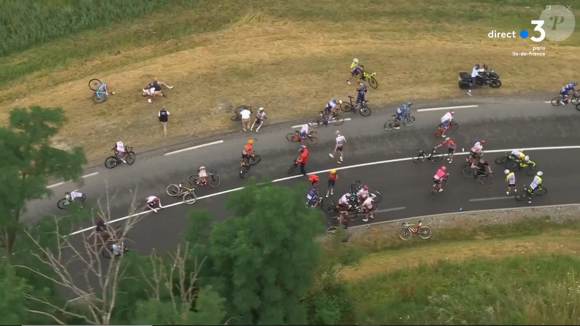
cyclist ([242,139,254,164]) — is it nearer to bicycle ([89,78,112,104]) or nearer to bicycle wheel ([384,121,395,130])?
bicycle wheel ([384,121,395,130])

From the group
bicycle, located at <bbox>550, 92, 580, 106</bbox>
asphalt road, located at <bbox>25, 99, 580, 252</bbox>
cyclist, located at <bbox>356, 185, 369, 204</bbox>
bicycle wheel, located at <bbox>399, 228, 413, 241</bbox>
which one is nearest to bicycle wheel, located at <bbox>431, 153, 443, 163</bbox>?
asphalt road, located at <bbox>25, 99, 580, 252</bbox>

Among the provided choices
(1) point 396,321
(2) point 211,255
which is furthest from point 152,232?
(1) point 396,321

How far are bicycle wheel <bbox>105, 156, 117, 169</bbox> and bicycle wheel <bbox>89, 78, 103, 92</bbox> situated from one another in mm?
5831

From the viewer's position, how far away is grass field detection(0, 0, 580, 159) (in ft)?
89.6

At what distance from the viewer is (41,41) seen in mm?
31969

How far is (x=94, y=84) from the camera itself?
28.6 meters

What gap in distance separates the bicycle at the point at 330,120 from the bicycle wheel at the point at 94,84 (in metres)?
12.8

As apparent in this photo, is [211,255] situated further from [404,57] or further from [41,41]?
[41,41]

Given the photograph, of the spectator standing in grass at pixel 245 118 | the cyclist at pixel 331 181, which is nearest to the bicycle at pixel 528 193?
the cyclist at pixel 331 181

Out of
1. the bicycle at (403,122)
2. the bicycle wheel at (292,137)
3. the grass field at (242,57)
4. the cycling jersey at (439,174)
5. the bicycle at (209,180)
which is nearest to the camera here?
the cycling jersey at (439,174)

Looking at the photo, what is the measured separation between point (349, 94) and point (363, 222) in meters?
8.58

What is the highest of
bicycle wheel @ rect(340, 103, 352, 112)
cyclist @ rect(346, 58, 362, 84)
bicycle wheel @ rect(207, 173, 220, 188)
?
cyclist @ rect(346, 58, 362, 84)

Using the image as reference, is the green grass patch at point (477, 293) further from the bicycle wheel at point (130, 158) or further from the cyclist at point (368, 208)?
the bicycle wheel at point (130, 158)

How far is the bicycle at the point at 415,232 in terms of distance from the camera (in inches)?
872
